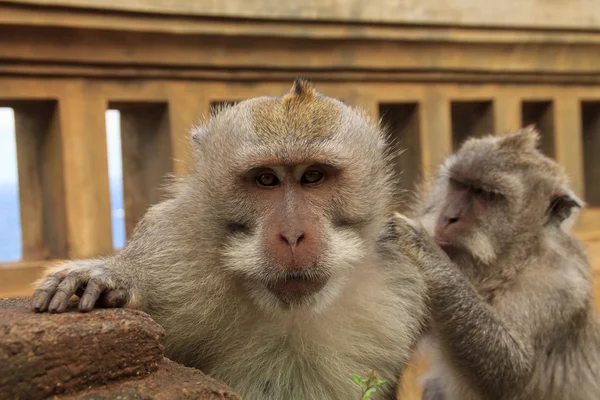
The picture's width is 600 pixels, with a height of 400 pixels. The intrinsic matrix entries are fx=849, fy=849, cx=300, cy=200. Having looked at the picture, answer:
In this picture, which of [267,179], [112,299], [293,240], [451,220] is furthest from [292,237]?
[451,220]

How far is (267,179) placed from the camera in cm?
293

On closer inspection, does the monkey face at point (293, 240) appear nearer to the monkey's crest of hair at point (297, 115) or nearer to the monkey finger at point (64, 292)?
the monkey's crest of hair at point (297, 115)

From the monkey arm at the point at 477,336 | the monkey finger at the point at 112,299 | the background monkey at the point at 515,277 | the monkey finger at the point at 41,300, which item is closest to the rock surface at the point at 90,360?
the monkey finger at the point at 41,300

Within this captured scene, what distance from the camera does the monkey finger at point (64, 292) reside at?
8.68 ft

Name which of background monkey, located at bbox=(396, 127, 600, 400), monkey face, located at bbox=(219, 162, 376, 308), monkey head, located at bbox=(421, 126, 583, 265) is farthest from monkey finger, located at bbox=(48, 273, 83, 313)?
monkey head, located at bbox=(421, 126, 583, 265)

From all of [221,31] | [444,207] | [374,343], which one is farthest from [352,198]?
[221,31]

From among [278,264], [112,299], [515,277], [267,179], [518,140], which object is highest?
[518,140]

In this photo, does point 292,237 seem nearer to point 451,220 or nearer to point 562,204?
point 451,220

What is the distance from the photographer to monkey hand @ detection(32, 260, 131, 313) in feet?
8.80

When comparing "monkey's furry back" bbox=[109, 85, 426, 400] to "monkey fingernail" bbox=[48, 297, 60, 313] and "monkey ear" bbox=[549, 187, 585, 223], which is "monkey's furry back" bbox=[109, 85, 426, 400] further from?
"monkey ear" bbox=[549, 187, 585, 223]

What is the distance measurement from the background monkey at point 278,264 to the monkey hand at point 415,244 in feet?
0.34

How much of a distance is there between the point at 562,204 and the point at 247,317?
79.3 inches

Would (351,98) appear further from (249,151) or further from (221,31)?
(249,151)

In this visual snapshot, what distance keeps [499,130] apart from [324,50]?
1.71 metres
